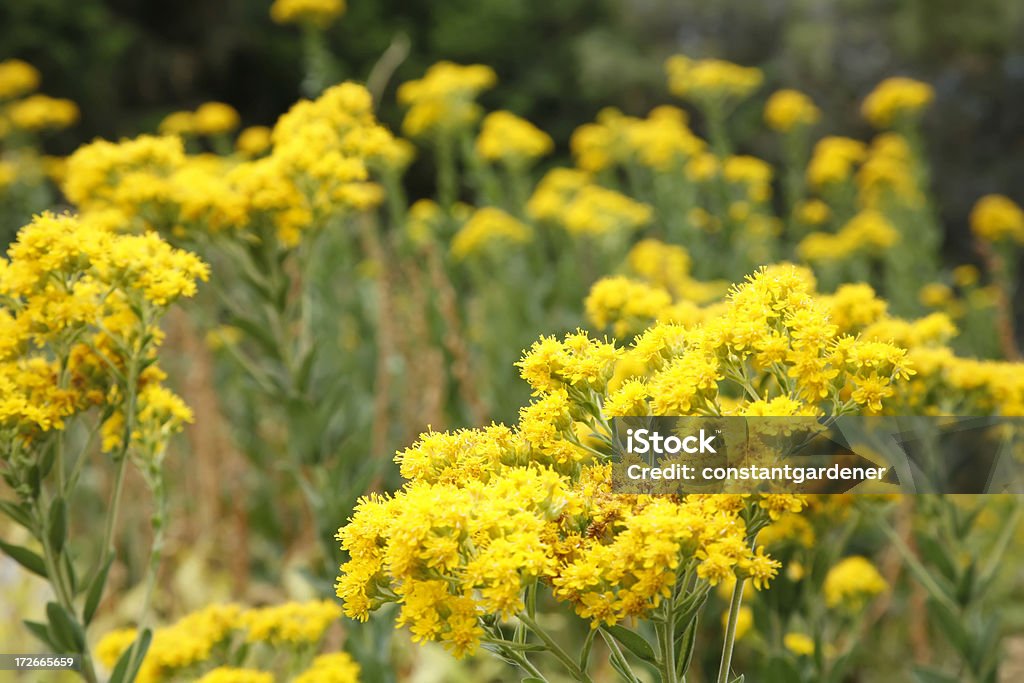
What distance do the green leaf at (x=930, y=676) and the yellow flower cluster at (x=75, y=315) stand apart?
1.51 m

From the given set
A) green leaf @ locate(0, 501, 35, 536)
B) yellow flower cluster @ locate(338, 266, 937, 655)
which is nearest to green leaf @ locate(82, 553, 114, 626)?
green leaf @ locate(0, 501, 35, 536)

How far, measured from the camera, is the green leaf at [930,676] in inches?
→ 71.5

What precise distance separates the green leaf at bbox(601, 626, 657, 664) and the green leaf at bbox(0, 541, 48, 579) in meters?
0.94

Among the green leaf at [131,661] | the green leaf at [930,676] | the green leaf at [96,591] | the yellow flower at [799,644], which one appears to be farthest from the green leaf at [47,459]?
the green leaf at [930,676]

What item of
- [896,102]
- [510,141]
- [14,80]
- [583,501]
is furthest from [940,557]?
[14,80]

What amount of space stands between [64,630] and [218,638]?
0.30 metres

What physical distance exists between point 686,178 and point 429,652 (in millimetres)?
2775

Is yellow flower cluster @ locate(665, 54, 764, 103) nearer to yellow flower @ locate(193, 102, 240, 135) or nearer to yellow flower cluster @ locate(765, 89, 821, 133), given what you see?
yellow flower cluster @ locate(765, 89, 821, 133)

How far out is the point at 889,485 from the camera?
5.92ft

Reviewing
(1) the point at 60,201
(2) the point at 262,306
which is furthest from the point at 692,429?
(1) the point at 60,201

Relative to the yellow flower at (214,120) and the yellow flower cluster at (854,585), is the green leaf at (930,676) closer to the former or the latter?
the yellow flower cluster at (854,585)

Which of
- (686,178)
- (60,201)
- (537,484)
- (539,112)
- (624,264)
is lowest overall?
(537,484)

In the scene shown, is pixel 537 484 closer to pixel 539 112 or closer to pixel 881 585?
pixel 881 585

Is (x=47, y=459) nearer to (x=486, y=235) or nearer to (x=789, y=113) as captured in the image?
(x=486, y=235)
